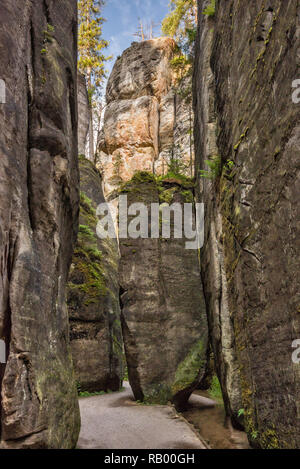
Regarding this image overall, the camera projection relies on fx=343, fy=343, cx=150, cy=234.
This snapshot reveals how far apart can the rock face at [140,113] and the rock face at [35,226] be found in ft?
64.0

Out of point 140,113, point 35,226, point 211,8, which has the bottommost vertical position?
point 35,226

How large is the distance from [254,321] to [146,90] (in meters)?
26.6

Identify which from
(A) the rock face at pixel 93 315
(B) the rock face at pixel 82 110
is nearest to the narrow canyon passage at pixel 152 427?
(A) the rock face at pixel 93 315

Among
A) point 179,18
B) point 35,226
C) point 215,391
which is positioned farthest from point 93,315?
point 179,18

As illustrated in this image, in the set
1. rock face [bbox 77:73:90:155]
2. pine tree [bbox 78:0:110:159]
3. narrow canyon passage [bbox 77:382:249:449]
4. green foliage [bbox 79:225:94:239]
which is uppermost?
pine tree [bbox 78:0:110:159]

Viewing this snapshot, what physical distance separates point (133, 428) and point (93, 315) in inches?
221

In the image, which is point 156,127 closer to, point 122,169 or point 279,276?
point 122,169

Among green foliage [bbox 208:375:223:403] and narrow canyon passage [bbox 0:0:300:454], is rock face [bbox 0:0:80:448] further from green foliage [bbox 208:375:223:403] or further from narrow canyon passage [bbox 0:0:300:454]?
green foliage [bbox 208:375:223:403]

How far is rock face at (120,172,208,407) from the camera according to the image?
9.19m

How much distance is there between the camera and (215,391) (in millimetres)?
10539

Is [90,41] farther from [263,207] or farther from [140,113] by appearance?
[263,207]

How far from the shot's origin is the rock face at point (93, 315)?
11.0 meters

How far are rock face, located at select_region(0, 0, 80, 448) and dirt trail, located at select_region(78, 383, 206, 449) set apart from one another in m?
0.75

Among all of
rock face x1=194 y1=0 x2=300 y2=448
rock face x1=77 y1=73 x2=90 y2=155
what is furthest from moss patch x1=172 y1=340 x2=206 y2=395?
rock face x1=77 y1=73 x2=90 y2=155
